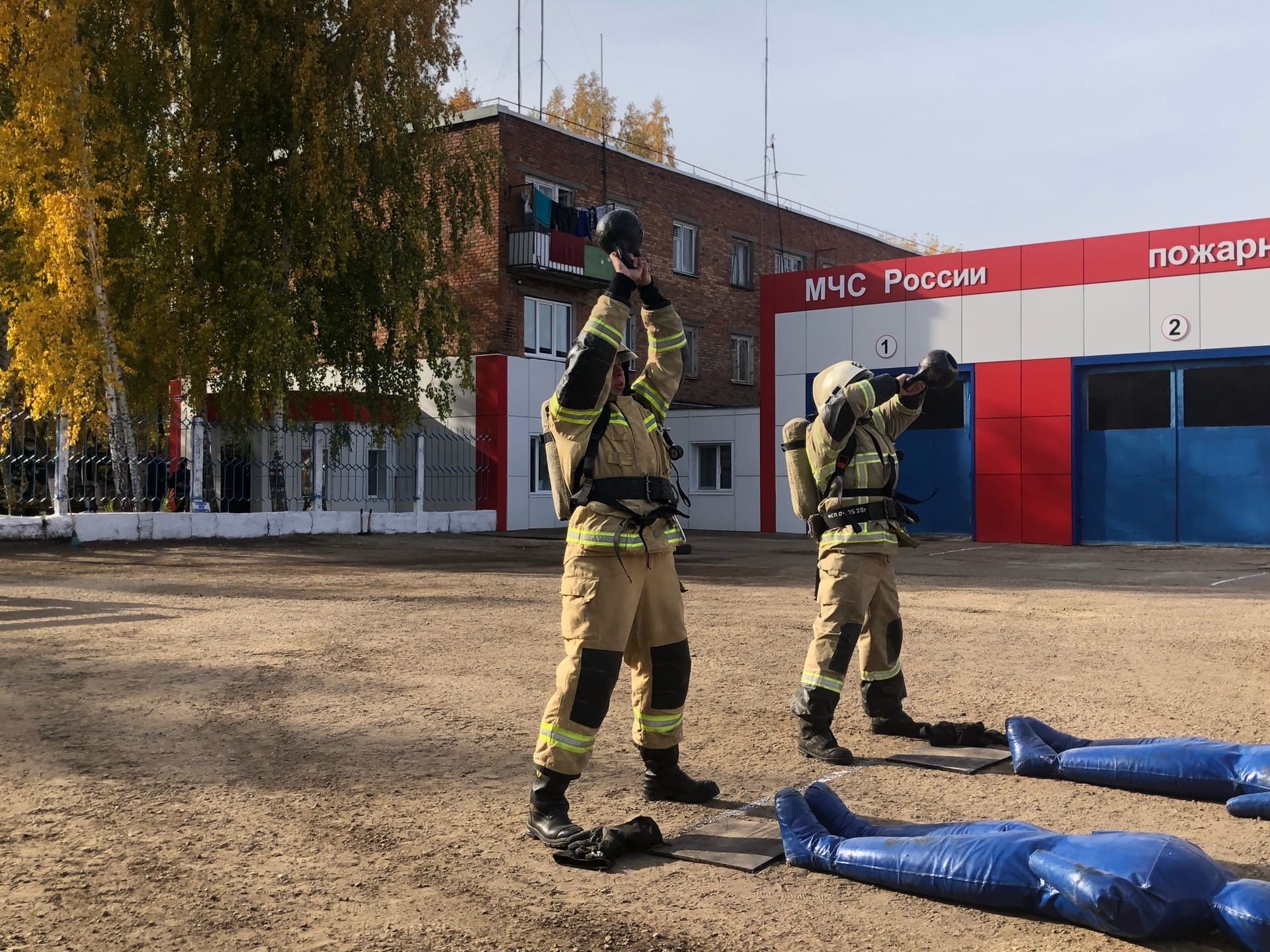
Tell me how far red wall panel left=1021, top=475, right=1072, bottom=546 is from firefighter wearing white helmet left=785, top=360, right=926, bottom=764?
1786 centimetres

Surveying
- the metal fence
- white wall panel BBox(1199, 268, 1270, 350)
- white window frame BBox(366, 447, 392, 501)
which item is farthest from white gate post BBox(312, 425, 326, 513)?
white wall panel BBox(1199, 268, 1270, 350)

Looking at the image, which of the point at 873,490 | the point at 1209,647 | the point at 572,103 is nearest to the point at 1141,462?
the point at 1209,647

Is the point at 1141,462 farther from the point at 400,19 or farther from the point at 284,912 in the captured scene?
the point at 284,912

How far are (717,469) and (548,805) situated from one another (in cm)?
2470

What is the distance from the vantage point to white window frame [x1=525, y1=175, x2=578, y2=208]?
28.2m

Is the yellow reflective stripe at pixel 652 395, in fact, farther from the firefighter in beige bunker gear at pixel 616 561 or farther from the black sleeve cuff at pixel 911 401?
the black sleeve cuff at pixel 911 401

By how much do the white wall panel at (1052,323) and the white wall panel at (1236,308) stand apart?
7.15ft

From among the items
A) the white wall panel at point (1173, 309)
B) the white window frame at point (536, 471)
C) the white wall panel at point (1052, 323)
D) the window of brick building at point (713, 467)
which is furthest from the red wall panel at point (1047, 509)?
the white window frame at point (536, 471)

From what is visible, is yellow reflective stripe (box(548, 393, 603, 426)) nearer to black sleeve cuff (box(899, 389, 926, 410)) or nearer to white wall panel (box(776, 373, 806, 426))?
black sleeve cuff (box(899, 389, 926, 410))

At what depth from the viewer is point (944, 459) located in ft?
81.4

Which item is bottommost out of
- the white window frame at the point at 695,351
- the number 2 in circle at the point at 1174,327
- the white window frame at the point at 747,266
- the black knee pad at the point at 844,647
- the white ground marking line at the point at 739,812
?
the white ground marking line at the point at 739,812

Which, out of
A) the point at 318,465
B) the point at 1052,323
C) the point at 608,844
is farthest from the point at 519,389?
the point at 608,844

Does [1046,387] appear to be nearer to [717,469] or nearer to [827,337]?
Answer: [827,337]

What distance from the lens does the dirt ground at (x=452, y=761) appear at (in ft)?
12.2
